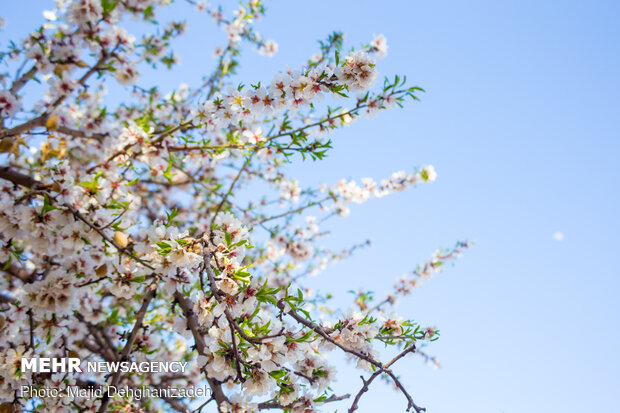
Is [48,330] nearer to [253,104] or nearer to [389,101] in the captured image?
[253,104]

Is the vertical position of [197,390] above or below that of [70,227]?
below

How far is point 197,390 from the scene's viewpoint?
2.71m

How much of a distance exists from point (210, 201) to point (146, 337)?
2.64m

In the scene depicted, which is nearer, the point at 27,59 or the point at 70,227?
the point at 70,227

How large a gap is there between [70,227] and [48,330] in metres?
0.72

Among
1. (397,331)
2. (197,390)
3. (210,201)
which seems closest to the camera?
(397,331)

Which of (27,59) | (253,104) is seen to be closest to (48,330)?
(253,104)

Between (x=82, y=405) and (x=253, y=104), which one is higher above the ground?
(x=253, y=104)

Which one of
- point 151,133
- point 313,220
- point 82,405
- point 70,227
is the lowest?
point 82,405

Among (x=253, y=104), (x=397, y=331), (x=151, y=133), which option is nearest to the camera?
(x=397, y=331)

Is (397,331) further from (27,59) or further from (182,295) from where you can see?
(27,59)

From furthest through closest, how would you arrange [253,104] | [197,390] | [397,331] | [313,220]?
[313,220] → [197,390] → [253,104] → [397,331]

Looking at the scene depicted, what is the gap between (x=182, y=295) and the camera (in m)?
2.34

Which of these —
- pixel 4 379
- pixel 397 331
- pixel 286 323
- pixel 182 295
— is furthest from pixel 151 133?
pixel 397 331
